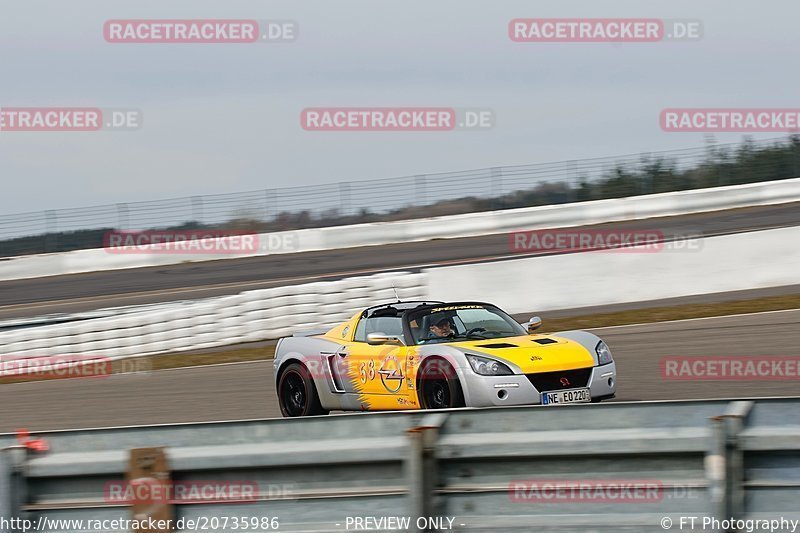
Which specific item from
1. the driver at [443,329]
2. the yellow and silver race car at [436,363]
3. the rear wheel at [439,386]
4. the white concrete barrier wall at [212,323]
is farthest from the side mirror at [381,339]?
the white concrete barrier wall at [212,323]

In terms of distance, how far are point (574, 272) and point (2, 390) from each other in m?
8.57

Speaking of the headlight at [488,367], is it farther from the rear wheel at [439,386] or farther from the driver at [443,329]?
the driver at [443,329]

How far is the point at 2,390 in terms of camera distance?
13664 mm

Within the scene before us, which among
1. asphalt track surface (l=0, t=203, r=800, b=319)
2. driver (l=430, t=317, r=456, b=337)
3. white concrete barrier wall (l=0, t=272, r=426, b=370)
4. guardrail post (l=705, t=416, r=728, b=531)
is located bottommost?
guardrail post (l=705, t=416, r=728, b=531)

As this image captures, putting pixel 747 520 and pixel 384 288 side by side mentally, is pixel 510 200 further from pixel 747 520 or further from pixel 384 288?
pixel 747 520

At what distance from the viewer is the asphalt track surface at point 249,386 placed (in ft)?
31.9

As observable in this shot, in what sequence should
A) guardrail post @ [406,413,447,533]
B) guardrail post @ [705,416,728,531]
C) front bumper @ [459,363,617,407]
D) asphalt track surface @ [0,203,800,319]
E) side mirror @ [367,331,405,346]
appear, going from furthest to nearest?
asphalt track surface @ [0,203,800,319] < side mirror @ [367,331,405,346] < front bumper @ [459,363,617,407] < guardrail post @ [406,413,447,533] < guardrail post @ [705,416,728,531]

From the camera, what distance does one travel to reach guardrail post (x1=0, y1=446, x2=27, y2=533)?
179 inches

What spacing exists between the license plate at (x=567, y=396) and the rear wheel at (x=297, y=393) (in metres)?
2.35

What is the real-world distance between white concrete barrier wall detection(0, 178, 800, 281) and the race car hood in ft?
64.5

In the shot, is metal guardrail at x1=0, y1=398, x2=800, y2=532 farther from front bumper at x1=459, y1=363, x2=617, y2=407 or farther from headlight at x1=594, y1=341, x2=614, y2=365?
headlight at x1=594, y1=341, x2=614, y2=365

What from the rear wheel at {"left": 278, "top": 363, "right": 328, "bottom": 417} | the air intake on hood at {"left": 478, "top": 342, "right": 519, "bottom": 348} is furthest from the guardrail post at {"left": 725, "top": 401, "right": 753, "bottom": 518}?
the rear wheel at {"left": 278, "top": 363, "right": 328, "bottom": 417}

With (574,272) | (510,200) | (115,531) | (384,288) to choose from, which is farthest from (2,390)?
(510,200)

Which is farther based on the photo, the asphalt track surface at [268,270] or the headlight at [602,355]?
the asphalt track surface at [268,270]
